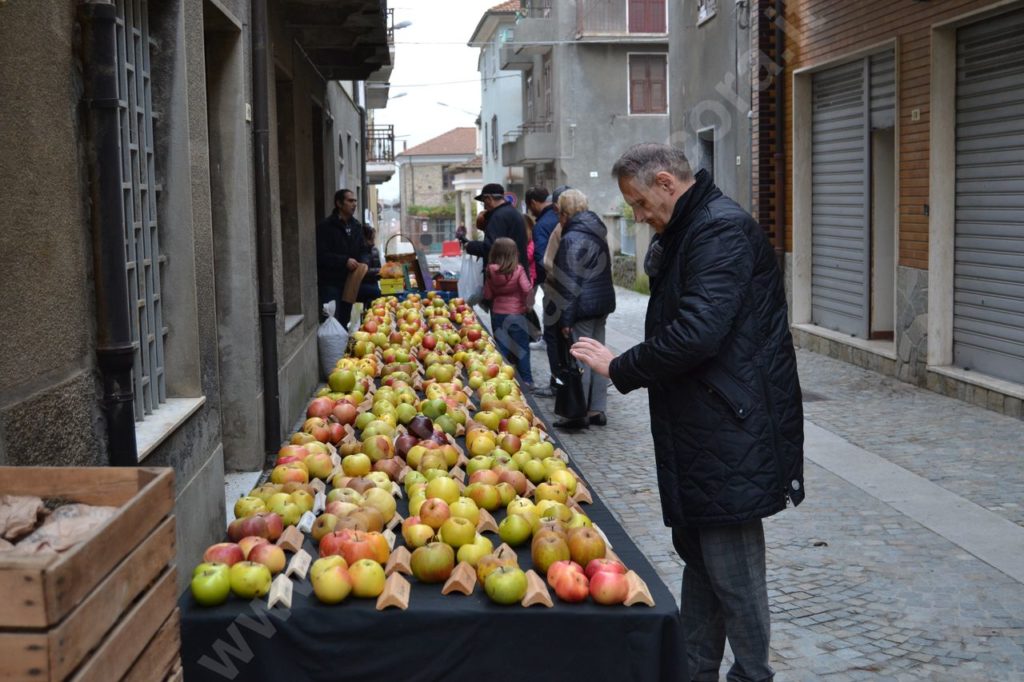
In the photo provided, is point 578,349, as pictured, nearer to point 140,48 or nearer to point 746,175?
point 140,48

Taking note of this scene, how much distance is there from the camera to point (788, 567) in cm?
612

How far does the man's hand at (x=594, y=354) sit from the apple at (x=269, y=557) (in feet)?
3.77

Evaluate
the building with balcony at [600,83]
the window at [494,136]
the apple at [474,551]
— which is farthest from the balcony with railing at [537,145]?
the apple at [474,551]

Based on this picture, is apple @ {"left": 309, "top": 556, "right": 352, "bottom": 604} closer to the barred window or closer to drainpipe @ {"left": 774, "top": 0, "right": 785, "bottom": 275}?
the barred window

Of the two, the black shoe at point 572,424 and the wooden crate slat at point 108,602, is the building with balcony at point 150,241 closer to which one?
the wooden crate slat at point 108,602

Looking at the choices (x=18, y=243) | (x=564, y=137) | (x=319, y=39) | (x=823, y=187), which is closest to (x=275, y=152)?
(x=319, y=39)

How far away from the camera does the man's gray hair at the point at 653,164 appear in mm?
3824

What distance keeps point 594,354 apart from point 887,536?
3301 mm

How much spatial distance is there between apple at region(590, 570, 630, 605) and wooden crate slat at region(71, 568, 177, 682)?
1.21 metres

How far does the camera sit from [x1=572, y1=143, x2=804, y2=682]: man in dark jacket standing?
3678mm

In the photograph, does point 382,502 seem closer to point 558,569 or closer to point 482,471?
point 482,471

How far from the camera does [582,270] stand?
949cm

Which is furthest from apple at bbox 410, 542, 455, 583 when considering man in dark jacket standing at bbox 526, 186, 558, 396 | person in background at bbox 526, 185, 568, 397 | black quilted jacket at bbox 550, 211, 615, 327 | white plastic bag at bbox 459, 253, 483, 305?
white plastic bag at bbox 459, 253, 483, 305

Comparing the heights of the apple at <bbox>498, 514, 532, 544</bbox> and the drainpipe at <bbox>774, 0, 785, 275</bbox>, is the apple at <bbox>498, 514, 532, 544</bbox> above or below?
below
